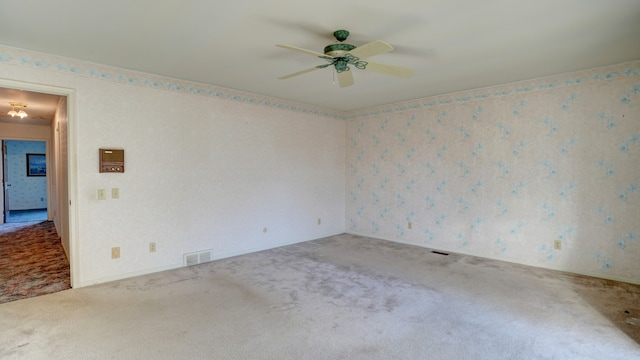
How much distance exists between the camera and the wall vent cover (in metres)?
4.19

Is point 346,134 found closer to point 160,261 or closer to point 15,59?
point 160,261

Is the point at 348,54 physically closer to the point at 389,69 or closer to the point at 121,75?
the point at 389,69

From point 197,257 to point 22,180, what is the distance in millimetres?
9214

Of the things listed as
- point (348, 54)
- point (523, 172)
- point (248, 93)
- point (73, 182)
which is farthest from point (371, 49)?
point (73, 182)

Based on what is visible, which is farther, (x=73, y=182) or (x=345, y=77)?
(x=73, y=182)

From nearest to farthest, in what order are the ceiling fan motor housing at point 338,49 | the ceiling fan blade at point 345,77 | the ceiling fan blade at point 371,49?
the ceiling fan blade at point 371,49 < the ceiling fan motor housing at point 338,49 < the ceiling fan blade at point 345,77

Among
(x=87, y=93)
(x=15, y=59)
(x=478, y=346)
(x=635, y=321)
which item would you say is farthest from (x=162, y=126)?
(x=635, y=321)

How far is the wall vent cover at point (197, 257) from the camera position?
4.19 metres

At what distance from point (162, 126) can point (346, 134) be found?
3468 mm

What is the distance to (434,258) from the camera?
454cm

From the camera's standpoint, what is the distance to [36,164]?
9844 mm

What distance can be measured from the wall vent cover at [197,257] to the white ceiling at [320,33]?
2.30m

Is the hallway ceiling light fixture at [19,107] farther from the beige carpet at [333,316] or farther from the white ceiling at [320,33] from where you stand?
the beige carpet at [333,316]

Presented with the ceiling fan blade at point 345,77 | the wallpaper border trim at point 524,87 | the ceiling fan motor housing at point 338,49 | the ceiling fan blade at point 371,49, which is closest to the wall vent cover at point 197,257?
the ceiling fan blade at point 345,77
